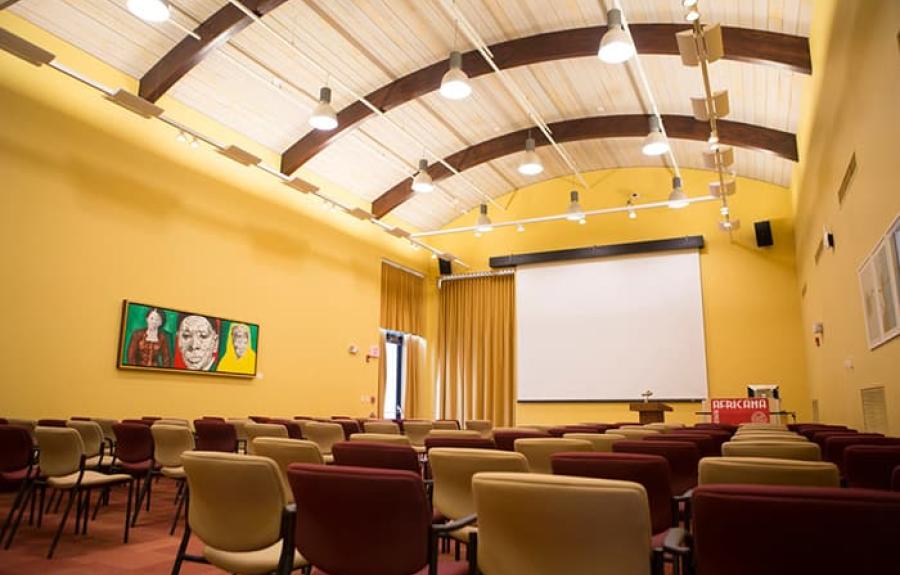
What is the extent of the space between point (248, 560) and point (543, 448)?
5.88 feet

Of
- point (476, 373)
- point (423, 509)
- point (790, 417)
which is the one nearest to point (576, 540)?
point (423, 509)

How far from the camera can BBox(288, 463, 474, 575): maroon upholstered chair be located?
1830 millimetres

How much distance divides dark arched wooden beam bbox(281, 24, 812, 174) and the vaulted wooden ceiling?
0.02 meters

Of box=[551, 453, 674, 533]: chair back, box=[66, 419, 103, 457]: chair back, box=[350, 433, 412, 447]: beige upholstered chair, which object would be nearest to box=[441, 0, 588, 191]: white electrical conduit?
box=[350, 433, 412, 447]: beige upholstered chair

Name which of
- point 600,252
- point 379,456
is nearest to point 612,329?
point 600,252

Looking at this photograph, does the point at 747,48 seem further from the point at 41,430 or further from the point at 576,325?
the point at 41,430

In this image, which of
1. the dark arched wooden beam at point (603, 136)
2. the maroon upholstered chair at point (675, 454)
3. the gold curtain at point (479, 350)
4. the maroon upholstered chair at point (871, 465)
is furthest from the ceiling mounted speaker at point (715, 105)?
the gold curtain at point (479, 350)

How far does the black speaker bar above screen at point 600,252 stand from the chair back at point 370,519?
11255 millimetres

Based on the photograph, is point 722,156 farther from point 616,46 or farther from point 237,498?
point 237,498

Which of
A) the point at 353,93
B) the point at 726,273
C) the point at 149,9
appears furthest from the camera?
the point at 726,273

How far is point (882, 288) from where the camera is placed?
15.1ft

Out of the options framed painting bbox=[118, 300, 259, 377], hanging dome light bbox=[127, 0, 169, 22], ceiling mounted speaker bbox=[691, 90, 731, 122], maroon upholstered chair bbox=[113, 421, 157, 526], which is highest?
ceiling mounted speaker bbox=[691, 90, 731, 122]

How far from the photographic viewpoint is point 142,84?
26.9 ft

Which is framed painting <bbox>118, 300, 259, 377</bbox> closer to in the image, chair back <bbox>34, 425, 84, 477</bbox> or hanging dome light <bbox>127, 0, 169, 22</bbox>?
chair back <bbox>34, 425, 84, 477</bbox>
